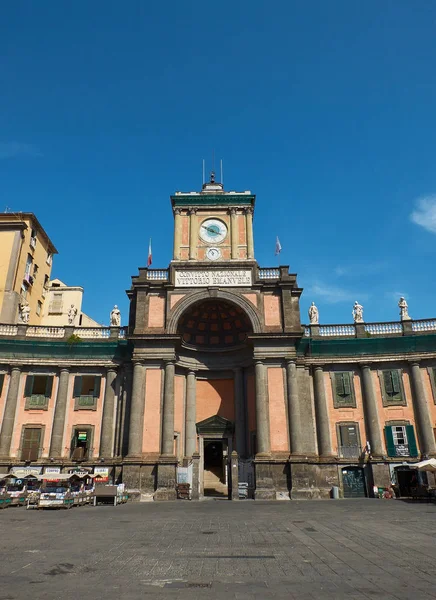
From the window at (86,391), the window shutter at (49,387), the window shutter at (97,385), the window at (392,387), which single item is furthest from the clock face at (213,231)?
the window at (392,387)

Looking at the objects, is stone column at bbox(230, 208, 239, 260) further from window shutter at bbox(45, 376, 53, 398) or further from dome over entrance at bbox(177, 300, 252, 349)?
window shutter at bbox(45, 376, 53, 398)

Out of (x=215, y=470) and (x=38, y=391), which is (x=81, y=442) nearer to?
(x=38, y=391)

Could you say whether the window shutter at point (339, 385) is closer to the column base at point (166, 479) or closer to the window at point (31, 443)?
A: the column base at point (166, 479)

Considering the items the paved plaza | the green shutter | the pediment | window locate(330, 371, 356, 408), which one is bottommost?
the paved plaza

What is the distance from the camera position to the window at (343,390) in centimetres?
3400

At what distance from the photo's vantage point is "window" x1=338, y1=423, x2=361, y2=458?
32688 millimetres

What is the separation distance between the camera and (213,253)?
37.2 metres

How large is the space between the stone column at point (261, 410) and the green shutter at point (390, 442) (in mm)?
9246

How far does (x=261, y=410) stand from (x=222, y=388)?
612cm

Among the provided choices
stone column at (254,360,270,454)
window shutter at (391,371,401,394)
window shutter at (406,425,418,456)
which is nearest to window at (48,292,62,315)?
stone column at (254,360,270,454)

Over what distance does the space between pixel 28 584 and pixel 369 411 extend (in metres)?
29.1

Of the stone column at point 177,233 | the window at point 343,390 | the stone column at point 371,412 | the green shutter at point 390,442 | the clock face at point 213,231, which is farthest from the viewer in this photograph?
the clock face at point 213,231

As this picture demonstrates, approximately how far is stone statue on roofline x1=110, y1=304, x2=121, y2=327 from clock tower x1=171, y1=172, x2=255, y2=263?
6.83 metres

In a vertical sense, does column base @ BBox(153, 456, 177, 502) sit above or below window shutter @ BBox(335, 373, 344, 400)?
below
